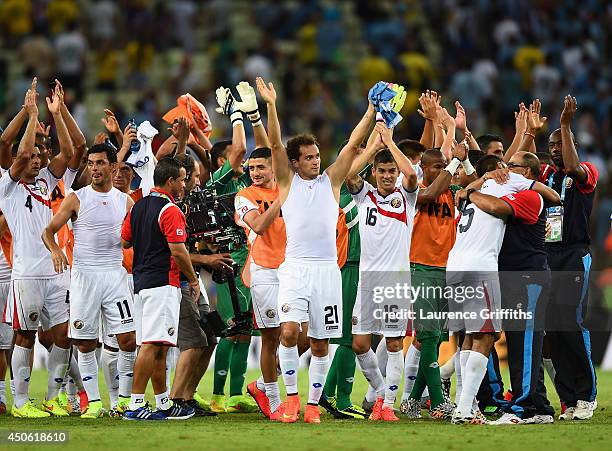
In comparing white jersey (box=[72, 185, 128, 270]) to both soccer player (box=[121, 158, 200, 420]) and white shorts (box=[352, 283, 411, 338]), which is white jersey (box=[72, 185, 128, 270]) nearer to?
soccer player (box=[121, 158, 200, 420])

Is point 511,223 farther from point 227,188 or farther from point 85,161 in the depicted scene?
point 85,161

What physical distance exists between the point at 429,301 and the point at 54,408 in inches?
156

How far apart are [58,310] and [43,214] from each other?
3.30ft

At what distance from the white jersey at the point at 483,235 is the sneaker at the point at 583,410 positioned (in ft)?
6.00

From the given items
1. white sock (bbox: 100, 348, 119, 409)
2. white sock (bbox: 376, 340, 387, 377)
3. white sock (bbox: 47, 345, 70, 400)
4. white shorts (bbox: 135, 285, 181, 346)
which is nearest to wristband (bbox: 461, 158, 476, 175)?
white sock (bbox: 376, 340, 387, 377)

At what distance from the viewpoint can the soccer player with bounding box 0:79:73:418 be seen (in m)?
12.4

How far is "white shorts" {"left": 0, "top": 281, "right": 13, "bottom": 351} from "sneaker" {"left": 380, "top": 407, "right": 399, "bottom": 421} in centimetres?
396

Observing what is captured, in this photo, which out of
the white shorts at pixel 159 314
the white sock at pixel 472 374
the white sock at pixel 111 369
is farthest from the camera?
the white sock at pixel 111 369

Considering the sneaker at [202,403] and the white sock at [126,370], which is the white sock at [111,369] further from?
the sneaker at [202,403]

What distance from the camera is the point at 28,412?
12.4 metres

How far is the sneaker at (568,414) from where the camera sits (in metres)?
12.2

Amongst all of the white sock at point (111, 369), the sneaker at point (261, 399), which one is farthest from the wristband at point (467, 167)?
the white sock at point (111, 369)

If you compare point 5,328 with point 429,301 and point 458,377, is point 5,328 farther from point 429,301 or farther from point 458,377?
point 458,377

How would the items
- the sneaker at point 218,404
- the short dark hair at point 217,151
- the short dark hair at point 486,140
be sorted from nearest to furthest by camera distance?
the sneaker at point 218,404 < the short dark hair at point 486,140 < the short dark hair at point 217,151
